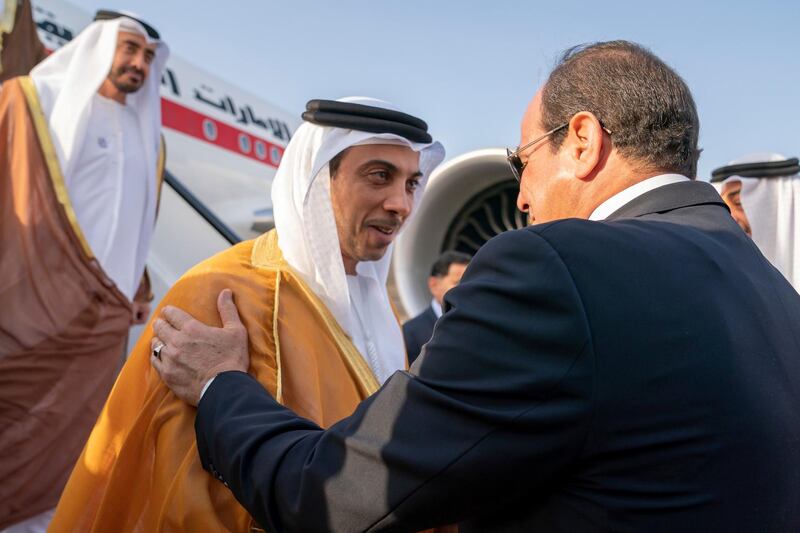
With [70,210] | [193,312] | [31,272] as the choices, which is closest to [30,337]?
[31,272]

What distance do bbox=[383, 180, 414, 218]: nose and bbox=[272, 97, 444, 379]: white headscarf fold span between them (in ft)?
0.41

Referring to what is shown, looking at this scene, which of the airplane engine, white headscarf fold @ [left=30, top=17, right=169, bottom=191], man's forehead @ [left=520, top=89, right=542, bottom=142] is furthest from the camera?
the airplane engine

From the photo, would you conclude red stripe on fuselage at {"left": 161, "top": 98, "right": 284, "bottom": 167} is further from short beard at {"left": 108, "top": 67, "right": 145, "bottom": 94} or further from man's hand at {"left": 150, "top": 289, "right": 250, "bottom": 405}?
man's hand at {"left": 150, "top": 289, "right": 250, "bottom": 405}

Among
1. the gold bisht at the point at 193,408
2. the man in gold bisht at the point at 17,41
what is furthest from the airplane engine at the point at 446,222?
the gold bisht at the point at 193,408

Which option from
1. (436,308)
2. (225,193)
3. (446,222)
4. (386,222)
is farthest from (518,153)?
(225,193)

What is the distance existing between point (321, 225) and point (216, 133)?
5.60 meters

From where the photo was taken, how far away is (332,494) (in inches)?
44.3

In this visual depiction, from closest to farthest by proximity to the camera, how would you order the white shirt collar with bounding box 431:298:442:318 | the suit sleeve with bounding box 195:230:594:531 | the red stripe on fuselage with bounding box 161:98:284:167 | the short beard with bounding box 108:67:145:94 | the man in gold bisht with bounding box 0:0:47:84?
1. the suit sleeve with bounding box 195:230:594:531
2. the man in gold bisht with bounding box 0:0:47:84
3. the short beard with bounding box 108:67:145:94
4. the white shirt collar with bounding box 431:298:442:318
5. the red stripe on fuselage with bounding box 161:98:284:167

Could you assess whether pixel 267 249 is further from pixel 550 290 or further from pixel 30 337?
pixel 30 337

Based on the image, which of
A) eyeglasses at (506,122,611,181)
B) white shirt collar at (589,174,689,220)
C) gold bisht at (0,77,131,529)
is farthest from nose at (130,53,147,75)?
white shirt collar at (589,174,689,220)

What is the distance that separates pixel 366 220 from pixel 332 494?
114cm

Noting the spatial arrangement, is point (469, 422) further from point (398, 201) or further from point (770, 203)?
point (770, 203)

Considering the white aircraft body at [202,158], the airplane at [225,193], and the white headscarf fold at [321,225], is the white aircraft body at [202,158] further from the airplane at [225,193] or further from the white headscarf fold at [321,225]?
the white headscarf fold at [321,225]

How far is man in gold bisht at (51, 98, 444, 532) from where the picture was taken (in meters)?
1.48
